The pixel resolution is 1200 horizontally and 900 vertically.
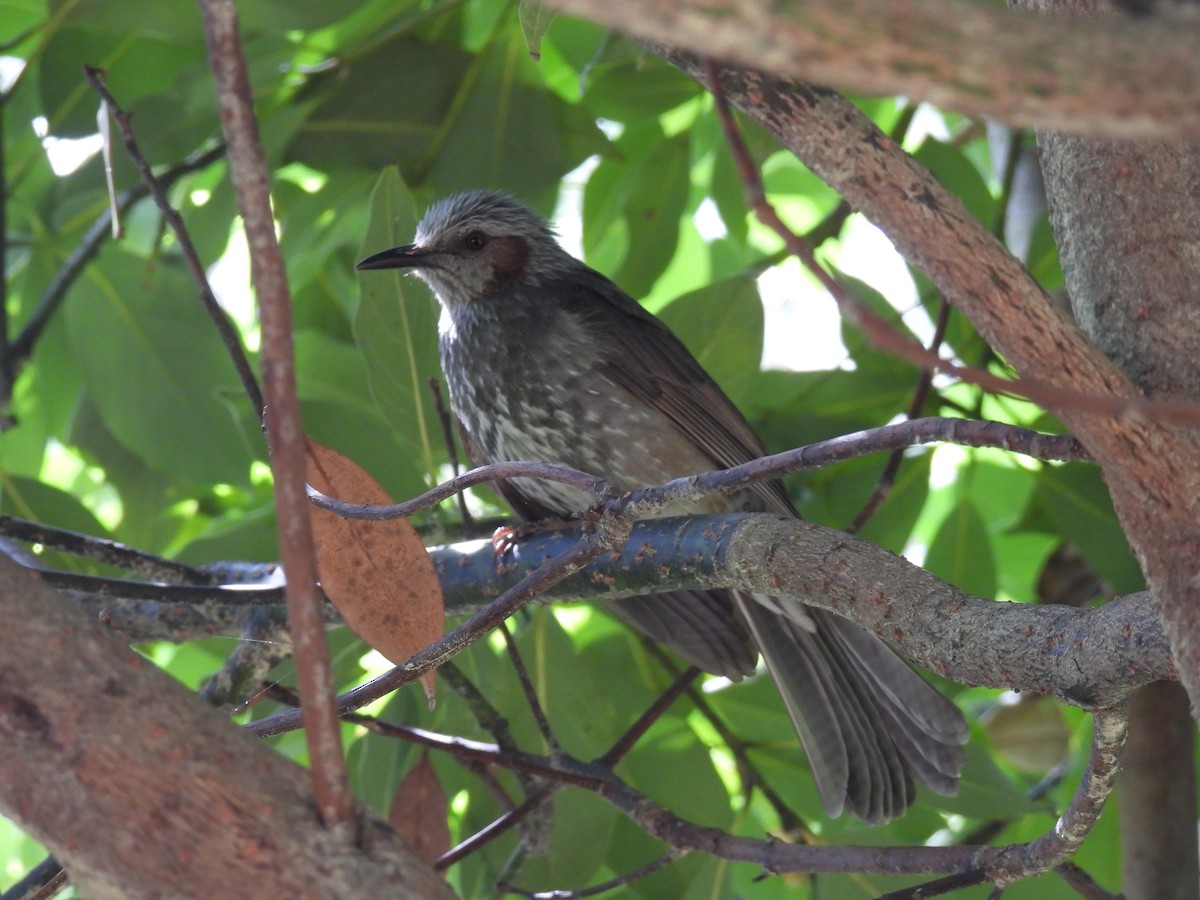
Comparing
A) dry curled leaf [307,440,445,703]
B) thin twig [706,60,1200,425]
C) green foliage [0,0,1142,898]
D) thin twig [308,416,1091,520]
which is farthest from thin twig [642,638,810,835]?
thin twig [706,60,1200,425]

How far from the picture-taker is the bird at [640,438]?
2.70 m

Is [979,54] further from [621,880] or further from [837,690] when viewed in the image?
[837,690]

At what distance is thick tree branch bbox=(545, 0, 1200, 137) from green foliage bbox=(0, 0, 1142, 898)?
1874 mm

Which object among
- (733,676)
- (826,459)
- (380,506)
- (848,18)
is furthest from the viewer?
(733,676)

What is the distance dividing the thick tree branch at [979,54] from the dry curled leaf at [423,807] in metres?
1.86

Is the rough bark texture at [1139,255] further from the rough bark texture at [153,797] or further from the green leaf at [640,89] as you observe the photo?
the green leaf at [640,89]

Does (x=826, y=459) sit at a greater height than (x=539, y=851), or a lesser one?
greater

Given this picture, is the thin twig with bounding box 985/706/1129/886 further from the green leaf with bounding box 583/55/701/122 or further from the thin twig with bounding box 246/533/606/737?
the green leaf with bounding box 583/55/701/122

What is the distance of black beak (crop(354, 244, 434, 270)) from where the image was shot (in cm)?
295

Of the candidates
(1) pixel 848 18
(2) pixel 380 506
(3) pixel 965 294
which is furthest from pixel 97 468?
(1) pixel 848 18

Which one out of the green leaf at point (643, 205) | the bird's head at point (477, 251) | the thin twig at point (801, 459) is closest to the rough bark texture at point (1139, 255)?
the thin twig at point (801, 459)

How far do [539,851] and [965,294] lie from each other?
1705mm

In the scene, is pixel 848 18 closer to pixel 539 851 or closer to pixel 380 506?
pixel 380 506

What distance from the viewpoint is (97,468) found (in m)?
3.74
